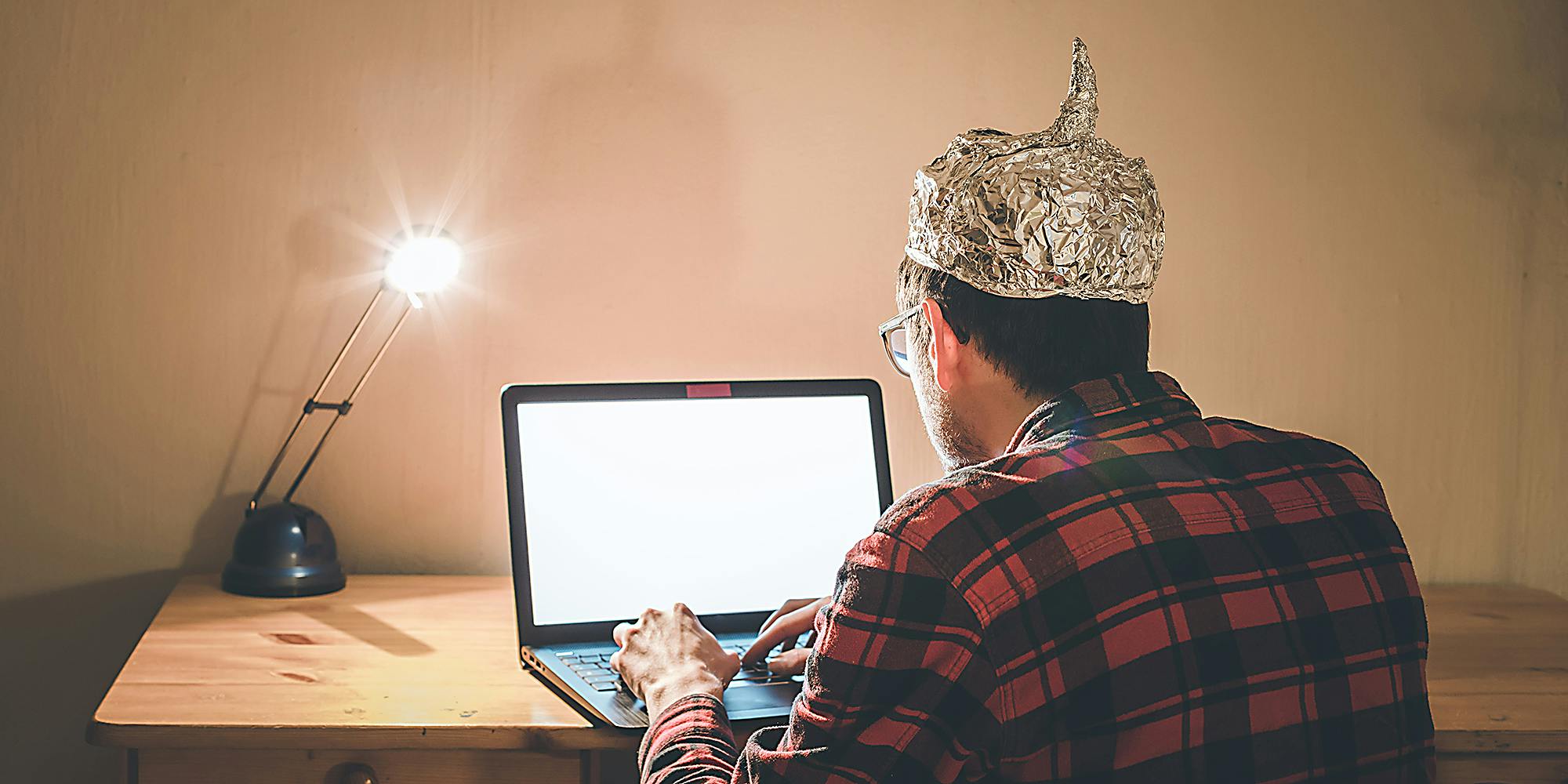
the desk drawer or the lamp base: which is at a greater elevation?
the lamp base

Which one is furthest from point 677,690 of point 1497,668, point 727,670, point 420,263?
point 1497,668

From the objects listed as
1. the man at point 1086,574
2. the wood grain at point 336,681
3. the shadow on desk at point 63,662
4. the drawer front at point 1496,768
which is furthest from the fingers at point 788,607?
the shadow on desk at point 63,662

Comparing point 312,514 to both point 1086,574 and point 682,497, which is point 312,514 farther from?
point 1086,574

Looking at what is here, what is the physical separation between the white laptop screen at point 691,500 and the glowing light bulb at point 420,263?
1.04ft

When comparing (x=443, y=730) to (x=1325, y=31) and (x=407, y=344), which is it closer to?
(x=407, y=344)

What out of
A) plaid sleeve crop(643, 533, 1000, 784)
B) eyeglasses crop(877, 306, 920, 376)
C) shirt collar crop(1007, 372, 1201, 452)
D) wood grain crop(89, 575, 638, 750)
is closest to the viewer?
plaid sleeve crop(643, 533, 1000, 784)

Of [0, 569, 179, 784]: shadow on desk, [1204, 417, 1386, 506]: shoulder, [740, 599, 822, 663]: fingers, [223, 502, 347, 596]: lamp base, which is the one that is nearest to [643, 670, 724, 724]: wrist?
[740, 599, 822, 663]: fingers

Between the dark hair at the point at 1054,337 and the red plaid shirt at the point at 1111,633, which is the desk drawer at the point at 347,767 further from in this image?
the dark hair at the point at 1054,337

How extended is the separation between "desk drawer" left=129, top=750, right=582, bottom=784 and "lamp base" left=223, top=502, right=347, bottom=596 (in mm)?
434

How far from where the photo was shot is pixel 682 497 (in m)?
1.54

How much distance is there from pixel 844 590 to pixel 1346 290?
129cm

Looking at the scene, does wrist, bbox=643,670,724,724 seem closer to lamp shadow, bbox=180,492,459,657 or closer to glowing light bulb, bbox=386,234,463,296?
lamp shadow, bbox=180,492,459,657

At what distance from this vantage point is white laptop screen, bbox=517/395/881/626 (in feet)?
4.88

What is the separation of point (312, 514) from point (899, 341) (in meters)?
0.89
